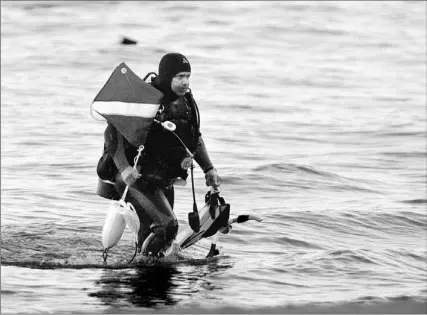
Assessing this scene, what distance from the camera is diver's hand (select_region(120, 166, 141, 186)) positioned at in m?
11.6

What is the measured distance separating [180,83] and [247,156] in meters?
9.77

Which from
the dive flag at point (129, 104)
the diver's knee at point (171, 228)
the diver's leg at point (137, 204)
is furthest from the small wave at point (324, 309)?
the dive flag at point (129, 104)

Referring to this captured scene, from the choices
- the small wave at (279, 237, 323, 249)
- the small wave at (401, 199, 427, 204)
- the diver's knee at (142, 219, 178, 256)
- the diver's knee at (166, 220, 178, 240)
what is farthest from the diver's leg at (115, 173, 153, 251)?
the small wave at (401, 199, 427, 204)

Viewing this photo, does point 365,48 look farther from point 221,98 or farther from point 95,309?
point 95,309

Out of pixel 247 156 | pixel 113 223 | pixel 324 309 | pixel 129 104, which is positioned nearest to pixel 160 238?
pixel 113 223

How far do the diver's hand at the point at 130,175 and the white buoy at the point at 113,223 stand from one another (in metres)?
0.38

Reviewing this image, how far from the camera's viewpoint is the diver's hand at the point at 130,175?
38.2 ft

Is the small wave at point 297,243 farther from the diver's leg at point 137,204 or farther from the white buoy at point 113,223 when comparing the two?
the white buoy at point 113,223

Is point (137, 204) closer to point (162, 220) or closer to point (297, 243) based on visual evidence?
point (162, 220)

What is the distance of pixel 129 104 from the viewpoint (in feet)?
38.7

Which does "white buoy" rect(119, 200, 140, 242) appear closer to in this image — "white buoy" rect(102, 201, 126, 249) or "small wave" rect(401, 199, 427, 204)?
"white buoy" rect(102, 201, 126, 249)

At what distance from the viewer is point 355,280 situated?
41.9 ft

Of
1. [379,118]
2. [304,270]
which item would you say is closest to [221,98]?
[379,118]

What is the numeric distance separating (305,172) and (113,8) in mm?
27246
